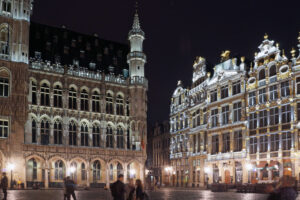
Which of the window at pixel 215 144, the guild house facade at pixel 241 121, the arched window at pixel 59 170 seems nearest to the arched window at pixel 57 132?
the arched window at pixel 59 170

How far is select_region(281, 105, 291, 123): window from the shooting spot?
4709 cm

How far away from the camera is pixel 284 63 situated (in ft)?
158

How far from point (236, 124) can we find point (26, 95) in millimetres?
25536

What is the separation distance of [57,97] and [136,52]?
13.5m

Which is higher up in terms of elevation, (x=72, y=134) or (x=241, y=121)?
(x=241, y=121)

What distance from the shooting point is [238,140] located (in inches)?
2158

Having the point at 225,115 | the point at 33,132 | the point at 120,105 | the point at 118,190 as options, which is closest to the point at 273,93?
the point at 225,115

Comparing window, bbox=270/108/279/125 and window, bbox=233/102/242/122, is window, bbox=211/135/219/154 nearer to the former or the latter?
window, bbox=233/102/242/122

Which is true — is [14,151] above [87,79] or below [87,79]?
below

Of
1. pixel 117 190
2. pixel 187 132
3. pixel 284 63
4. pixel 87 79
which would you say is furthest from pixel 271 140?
pixel 117 190

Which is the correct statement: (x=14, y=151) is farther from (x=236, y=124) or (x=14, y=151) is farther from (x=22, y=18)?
(x=236, y=124)

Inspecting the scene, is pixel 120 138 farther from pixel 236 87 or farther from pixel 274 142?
pixel 274 142

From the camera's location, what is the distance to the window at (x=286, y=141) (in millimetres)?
46688

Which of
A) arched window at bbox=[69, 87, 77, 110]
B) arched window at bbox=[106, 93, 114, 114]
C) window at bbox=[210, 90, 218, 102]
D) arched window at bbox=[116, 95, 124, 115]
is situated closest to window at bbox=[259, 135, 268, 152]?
window at bbox=[210, 90, 218, 102]
